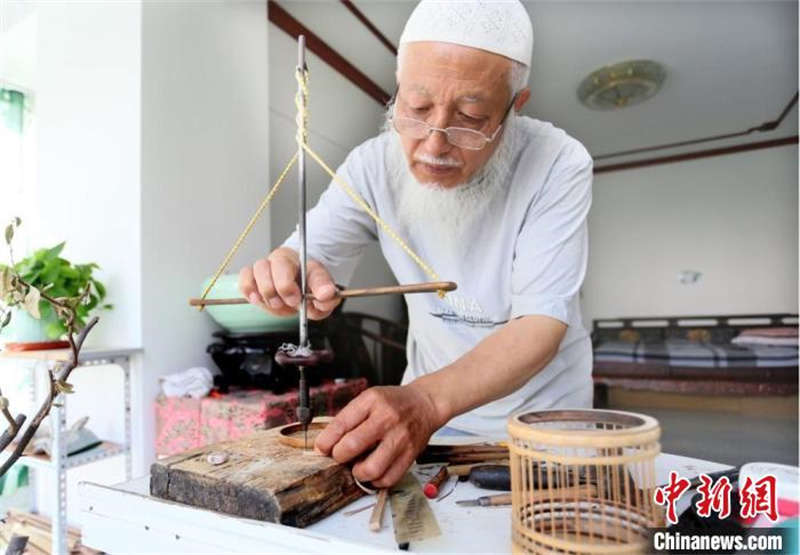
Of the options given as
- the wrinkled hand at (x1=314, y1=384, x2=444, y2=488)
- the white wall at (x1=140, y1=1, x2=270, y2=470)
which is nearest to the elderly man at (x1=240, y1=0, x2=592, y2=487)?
the wrinkled hand at (x1=314, y1=384, x2=444, y2=488)

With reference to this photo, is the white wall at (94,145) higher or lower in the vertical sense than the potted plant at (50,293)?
higher

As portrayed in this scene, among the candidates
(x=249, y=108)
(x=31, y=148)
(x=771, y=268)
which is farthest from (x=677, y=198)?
(x=31, y=148)

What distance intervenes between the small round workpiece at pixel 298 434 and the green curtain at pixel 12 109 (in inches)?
105

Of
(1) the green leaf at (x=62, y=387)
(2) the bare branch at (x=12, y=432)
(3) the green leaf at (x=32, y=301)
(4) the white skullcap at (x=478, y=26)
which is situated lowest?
(2) the bare branch at (x=12, y=432)

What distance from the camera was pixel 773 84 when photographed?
15.0 ft

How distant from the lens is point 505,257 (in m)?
1.29

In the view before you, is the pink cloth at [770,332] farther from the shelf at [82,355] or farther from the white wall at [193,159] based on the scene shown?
the shelf at [82,355]

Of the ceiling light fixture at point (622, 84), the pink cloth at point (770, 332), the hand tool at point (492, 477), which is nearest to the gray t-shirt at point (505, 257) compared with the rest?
the hand tool at point (492, 477)

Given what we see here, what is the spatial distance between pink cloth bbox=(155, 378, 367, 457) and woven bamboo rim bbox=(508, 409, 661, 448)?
58.6 inches

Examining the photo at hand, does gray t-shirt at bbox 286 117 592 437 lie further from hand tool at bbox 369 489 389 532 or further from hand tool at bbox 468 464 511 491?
hand tool at bbox 369 489 389 532

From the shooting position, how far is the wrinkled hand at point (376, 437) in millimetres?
705

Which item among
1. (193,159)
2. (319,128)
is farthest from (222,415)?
(319,128)

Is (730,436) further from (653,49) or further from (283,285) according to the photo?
(283,285)

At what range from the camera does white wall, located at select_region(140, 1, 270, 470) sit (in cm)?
221
